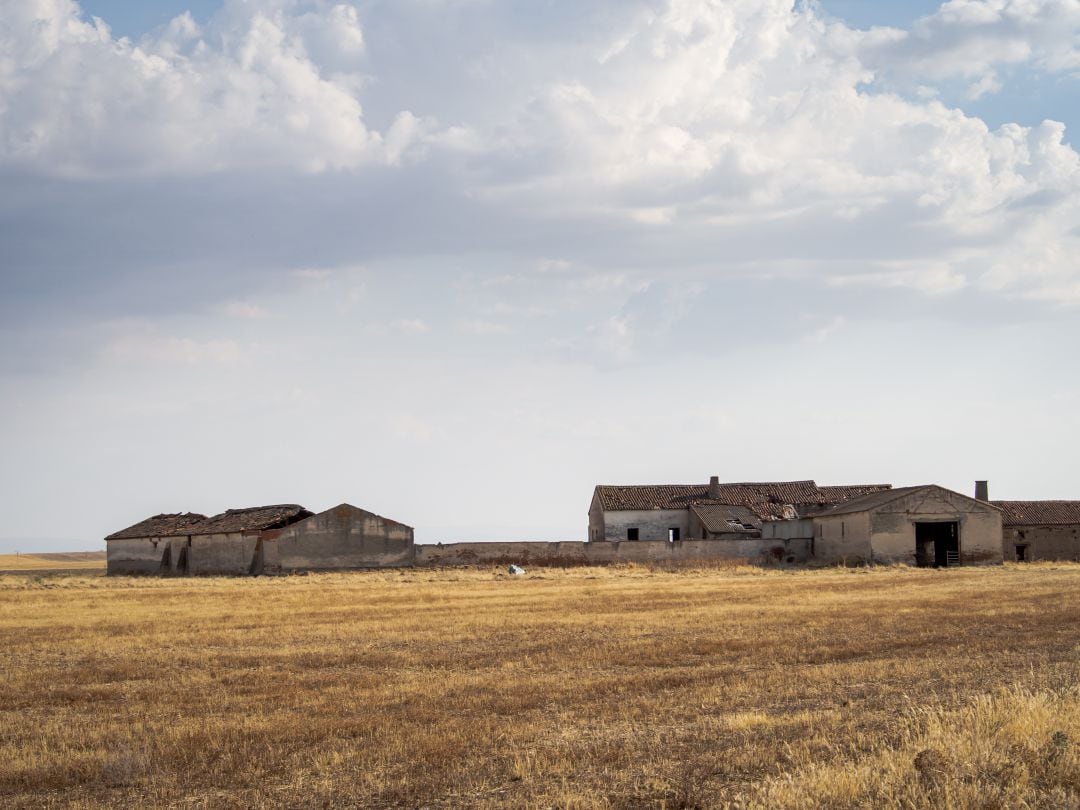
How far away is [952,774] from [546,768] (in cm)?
379

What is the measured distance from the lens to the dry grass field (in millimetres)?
9531

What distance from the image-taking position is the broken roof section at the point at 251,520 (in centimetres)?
6322

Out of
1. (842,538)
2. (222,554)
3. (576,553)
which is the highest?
(842,538)

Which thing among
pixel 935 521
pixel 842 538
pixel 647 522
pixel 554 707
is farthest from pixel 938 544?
pixel 554 707

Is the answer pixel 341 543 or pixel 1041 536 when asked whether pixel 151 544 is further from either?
pixel 1041 536

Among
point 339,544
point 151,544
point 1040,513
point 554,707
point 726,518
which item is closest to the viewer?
point 554,707

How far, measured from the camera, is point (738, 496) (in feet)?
266

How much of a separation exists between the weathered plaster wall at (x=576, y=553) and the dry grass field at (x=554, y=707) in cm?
3207

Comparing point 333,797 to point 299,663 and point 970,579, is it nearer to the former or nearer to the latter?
point 299,663

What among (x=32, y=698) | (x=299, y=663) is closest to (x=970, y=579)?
(x=299, y=663)

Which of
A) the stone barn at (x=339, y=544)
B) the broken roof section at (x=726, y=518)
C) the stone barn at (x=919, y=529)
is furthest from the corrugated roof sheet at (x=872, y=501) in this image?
the stone barn at (x=339, y=544)

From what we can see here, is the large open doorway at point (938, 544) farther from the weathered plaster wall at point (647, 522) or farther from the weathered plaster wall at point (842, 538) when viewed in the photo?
the weathered plaster wall at point (647, 522)

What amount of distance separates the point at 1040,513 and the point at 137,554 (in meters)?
59.8

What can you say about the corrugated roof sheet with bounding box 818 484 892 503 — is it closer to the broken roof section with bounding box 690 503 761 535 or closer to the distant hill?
the broken roof section with bounding box 690 503 761 535
